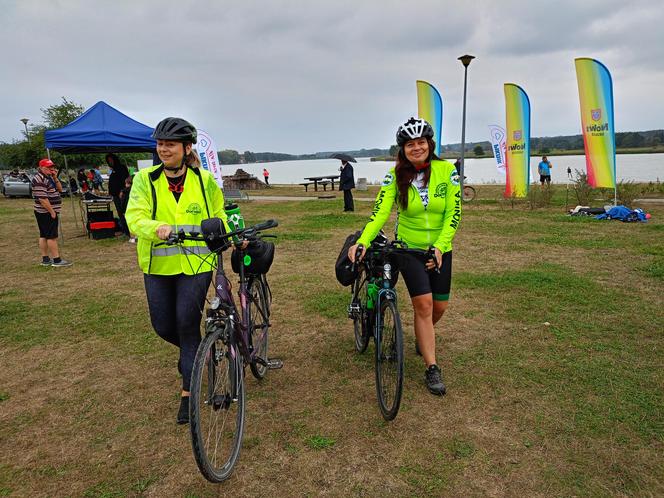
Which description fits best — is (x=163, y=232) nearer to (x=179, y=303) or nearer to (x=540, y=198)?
(x=179, y=303)

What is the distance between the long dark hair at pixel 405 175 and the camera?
11.1ft

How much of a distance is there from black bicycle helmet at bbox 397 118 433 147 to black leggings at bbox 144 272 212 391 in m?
1.71

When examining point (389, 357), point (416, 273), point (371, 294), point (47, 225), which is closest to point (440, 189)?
point (416, 273)

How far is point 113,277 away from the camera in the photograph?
7336 mm

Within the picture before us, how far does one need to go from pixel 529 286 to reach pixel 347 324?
2753 millimetres

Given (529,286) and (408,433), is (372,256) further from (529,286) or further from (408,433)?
(529,286)

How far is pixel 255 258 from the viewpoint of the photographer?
337 centimetres

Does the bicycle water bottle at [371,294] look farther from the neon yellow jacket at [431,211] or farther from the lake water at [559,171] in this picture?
the lake water at [559,171]

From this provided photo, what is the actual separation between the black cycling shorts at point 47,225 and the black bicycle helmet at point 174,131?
20.8 feet

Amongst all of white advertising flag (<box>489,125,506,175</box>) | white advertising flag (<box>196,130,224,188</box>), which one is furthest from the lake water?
white advertising flag (<box>196,130,224,188</box>)

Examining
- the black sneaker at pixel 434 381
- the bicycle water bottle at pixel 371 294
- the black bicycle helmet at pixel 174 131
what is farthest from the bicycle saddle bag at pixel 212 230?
the black sneaker at pixel 434 381

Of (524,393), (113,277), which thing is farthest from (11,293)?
(524,393)

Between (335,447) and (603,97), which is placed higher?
(603,97)

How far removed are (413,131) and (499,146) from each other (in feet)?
54.4
